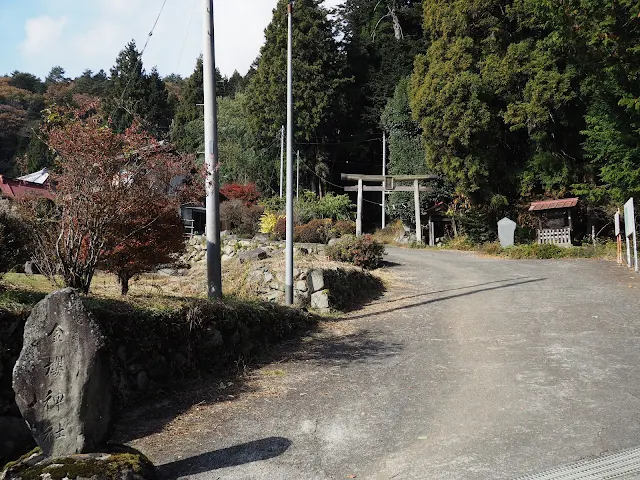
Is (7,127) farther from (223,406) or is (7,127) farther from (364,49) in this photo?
(223,406)

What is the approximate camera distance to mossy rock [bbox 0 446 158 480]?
4270 millimetres

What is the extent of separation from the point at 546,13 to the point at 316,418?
61.3ft

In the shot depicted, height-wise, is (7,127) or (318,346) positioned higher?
(7,127)

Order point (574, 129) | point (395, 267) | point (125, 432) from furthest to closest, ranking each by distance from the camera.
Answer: point (574, 129) → point (395, 267) → point (125, 432)

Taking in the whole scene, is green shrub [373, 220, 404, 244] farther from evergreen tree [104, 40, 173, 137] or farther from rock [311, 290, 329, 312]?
rock [311, 290, 329, 312]

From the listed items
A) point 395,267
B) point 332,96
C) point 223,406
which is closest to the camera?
point 223,406

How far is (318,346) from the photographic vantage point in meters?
9.65

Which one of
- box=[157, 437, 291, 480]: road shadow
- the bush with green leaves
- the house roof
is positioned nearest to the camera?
box=[157, 437, 291, 480]: road shadow

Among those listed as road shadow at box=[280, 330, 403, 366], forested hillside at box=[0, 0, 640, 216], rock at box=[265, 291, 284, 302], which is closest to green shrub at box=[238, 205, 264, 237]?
forested hillside at box=[0, 0, 640, 216]

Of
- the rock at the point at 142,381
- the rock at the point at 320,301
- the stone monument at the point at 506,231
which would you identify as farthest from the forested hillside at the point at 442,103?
the rock at the point at 320,301

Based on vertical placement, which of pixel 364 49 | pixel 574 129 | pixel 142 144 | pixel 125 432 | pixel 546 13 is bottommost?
pixel 125 432

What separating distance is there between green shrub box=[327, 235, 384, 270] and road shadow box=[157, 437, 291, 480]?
12126 mm

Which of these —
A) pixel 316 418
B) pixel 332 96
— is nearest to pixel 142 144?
pixel 316 418

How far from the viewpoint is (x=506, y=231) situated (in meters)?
25.6
